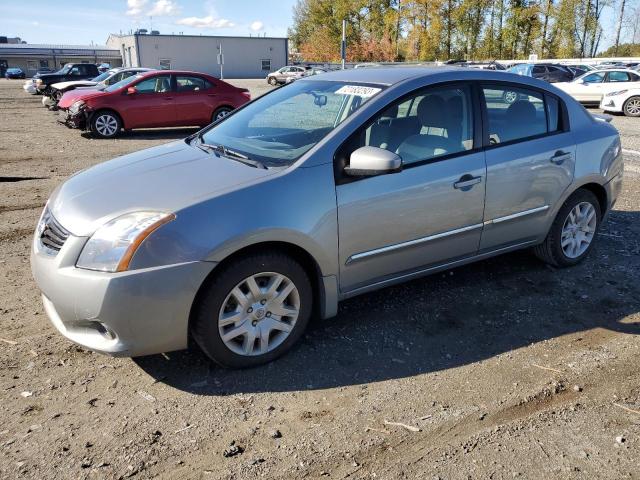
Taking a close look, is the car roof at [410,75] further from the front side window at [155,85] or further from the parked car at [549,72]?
the parked car at [549,72]

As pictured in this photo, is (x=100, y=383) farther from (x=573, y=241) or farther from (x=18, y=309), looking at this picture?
(x=573, y=241)

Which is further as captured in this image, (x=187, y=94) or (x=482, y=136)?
(x=187, y=94)

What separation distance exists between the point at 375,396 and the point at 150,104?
11.7 meters

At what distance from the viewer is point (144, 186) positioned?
3.28 m

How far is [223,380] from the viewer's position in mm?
3188

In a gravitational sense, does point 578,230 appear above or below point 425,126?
→ below

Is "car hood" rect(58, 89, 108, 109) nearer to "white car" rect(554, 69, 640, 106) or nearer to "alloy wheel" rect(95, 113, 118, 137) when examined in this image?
"alloy wheel" rect(95, 113, 118, 137)

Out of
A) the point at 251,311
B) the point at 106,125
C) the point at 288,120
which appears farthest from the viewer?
the point at 106,125

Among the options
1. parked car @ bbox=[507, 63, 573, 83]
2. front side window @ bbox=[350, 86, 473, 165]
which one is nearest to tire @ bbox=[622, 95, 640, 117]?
parked car @ bbox=[507, 63, 573, 83]

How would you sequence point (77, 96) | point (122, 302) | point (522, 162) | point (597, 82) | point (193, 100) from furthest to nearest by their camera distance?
point (597, 82), point (77, 96), point (193, 100), point (522, 162), point (122, 302)

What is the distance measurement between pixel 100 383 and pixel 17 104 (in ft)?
77.1

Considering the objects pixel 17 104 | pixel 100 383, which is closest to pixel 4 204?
pixel 100 383

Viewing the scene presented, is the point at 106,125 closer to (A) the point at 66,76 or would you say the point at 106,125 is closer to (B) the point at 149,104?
(B) the point at 149,104

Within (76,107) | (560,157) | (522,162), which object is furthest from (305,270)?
(76,107)
